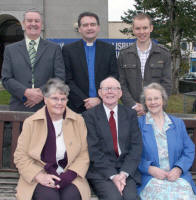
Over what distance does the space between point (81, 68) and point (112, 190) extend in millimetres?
1834

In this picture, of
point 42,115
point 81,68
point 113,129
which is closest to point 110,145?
point 113,129

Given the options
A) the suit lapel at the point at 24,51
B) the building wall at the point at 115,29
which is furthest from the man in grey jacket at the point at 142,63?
the building wall at the point at 115,29

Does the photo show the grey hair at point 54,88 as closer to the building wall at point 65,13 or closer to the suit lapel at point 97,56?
the suit lapel at point 97,56

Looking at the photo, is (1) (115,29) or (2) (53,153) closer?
(2) (53,153)

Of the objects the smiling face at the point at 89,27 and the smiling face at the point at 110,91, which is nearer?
the smiling face at the point at 110,91

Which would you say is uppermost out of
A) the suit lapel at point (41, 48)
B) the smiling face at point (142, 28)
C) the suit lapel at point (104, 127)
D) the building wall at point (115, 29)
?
the building wall at point (115, 29)

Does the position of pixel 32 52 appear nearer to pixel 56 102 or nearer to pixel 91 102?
pixel 91 102

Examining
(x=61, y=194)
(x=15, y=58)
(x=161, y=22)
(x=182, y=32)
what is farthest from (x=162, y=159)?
(x=161, y=22)

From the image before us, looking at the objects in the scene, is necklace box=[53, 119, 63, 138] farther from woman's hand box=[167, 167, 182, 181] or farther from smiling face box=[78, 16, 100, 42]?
smiling face box=[78, 16, 100, 42]

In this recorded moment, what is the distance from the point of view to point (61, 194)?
10.1 feet

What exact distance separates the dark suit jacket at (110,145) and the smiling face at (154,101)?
0.22 m

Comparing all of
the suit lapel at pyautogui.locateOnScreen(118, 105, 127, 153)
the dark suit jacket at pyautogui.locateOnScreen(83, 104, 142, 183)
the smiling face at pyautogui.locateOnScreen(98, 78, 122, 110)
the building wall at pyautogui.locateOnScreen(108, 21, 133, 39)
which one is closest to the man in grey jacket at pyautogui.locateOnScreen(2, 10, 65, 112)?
the smiling face at pyautogui.locateOnScreen(98, 78, 122, 110)

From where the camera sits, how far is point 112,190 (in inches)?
123

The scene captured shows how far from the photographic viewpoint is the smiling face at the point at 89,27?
13.8ft
